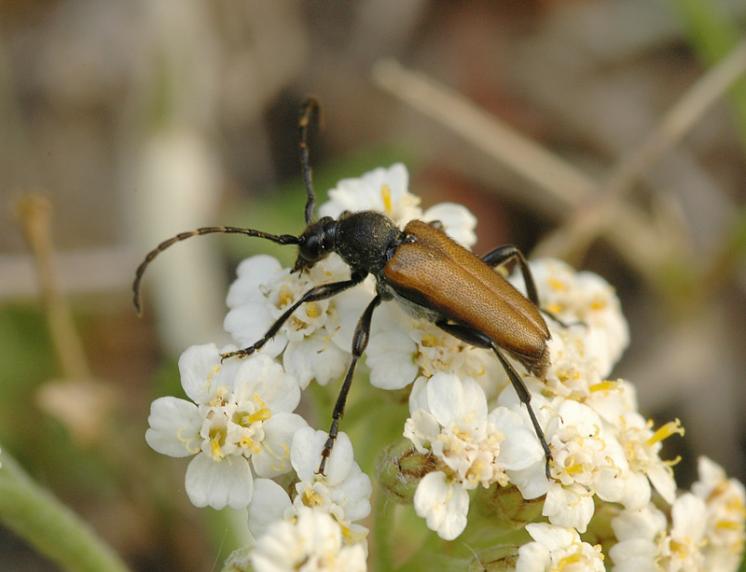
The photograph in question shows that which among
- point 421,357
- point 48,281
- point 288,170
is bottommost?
point 288,170

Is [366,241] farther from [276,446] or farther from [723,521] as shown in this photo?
[723,521]

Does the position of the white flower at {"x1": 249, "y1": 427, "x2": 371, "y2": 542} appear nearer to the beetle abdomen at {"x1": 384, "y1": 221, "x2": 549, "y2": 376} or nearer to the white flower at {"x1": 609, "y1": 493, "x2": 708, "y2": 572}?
the beetle abdomen at {"x1": 384, "y1": 221, "x2": 549, "y2": 376}

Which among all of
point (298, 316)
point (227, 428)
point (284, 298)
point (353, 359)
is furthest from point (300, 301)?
point (227, 428)

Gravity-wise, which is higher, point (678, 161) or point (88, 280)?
point (678, 161)

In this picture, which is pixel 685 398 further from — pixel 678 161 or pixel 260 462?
pixel 260 462

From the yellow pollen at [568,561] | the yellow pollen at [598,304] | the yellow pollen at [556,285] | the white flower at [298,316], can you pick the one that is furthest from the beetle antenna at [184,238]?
the yellow pollen at [568,561]

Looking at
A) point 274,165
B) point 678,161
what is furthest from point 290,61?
point 678,161
